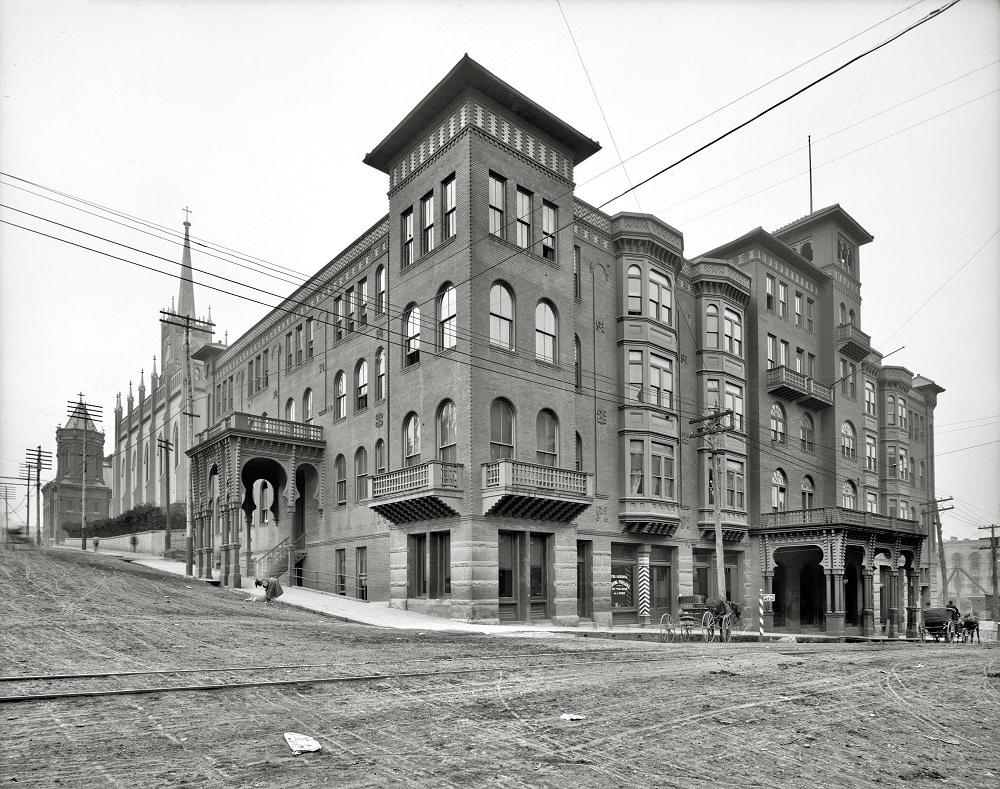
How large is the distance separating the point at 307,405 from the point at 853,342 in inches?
1232

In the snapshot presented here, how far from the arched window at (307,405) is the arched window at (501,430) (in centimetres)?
1475

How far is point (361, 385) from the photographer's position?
36094 mm

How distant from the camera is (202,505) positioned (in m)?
37.9

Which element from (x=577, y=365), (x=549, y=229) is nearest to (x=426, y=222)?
(x=549, y=229)

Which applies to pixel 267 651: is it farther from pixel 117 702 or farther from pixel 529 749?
pixel 529 749

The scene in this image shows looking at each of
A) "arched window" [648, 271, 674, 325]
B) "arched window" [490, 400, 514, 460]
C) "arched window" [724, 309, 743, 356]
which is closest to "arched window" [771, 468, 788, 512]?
"arched window" [724, 309, 743, 356]

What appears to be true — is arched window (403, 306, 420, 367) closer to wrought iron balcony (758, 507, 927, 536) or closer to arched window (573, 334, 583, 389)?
arched window (573, 334, 583, 389)

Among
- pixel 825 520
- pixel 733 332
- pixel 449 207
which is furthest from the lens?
pixel 733 332

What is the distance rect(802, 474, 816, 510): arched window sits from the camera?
147ft

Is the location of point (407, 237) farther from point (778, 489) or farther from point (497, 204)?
point (778, 489)

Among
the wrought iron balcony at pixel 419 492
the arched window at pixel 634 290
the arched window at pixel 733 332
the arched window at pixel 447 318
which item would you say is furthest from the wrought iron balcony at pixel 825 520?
the arched window at pixel 447 318

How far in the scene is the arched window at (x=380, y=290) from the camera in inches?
1374

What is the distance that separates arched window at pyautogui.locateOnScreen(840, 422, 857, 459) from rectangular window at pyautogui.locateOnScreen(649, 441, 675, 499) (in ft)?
54.1

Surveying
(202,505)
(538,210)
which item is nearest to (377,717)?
(538,210)
